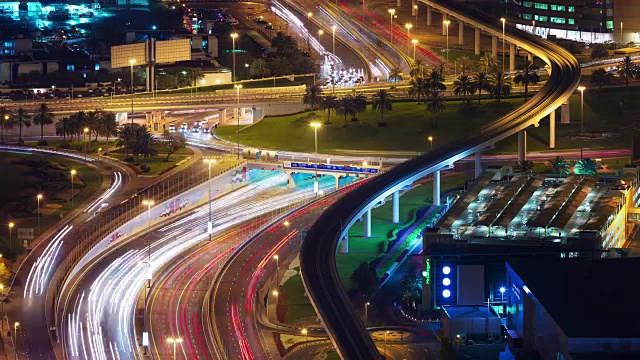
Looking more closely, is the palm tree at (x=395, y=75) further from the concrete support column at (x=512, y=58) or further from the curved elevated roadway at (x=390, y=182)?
the curved elevated roadway at (x=390, y=182)

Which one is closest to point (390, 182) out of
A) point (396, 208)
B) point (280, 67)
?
point (396, 208)

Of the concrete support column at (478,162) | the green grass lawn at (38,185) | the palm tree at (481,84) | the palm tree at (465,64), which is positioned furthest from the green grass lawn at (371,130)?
the green grass lawn at (38,185)

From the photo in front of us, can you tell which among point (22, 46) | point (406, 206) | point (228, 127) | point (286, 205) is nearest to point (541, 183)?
point (406, 206)

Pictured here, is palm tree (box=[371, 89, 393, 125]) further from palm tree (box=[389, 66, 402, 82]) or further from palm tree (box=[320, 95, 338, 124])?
palm tree (box=[389, 66, 402, 82])

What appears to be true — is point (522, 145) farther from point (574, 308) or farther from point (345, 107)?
point (574, 308)

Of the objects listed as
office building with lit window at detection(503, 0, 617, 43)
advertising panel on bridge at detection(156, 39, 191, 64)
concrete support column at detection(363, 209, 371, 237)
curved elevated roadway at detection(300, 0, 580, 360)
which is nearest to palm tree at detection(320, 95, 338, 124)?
curved elevated roadway at detection(300, 0, 580, 360)

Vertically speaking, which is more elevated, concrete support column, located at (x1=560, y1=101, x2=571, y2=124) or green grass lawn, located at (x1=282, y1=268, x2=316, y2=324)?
concrete support column, located at (x1=560, y1=101, x2=571, y2=124)

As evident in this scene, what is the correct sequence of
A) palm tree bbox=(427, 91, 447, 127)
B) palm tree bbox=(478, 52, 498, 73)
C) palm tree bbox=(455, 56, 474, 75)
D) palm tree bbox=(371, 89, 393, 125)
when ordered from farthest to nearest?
1. palm tree bbox=(455, 56, 474, 75)
2. palm tree bbox=(478, 52, 498, 73)
3. palm tree bbox=(371, 89, 393, 125)
4. palm tree bbox=(427, 91, 447, 127)
